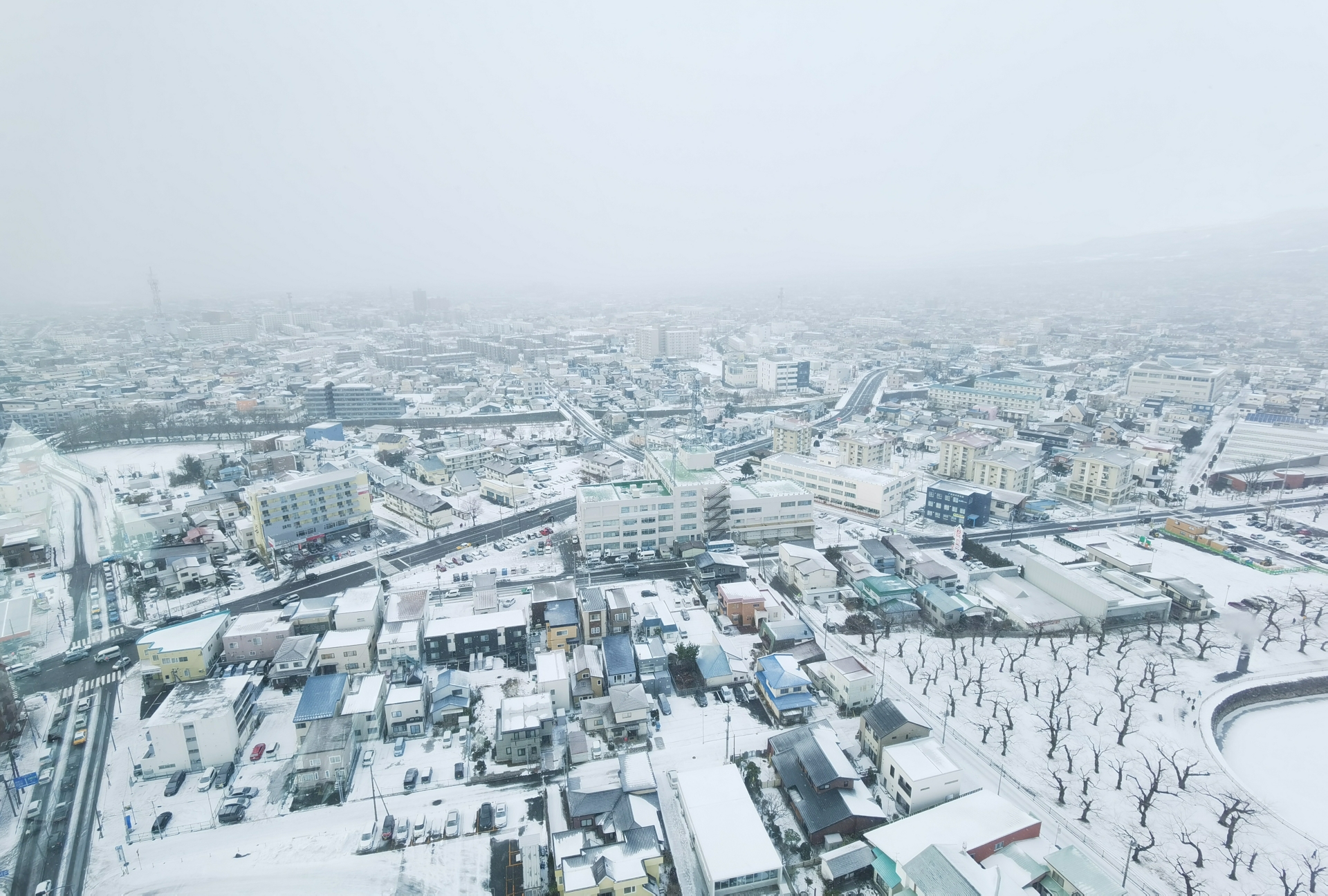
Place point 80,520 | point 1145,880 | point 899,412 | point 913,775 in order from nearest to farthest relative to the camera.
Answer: point 1145,880
point 913,775
point 80,520
point 899,412

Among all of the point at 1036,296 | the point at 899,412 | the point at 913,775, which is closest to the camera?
the point at 913,775

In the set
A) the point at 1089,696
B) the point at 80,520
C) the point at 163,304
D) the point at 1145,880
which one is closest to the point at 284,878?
the point at 1145,880

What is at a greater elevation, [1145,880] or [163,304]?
[163,304]

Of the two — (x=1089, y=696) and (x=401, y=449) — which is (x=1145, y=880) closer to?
(x=1089, y=696)

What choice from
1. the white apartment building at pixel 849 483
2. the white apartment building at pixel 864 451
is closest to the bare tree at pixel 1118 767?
the white apartment building at pixel 849 483

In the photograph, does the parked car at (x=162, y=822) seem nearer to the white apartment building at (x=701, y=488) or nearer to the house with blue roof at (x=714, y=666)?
the house with blue roof at (x=714, y=666)

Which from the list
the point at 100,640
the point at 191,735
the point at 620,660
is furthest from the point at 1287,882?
the point at 100,640
